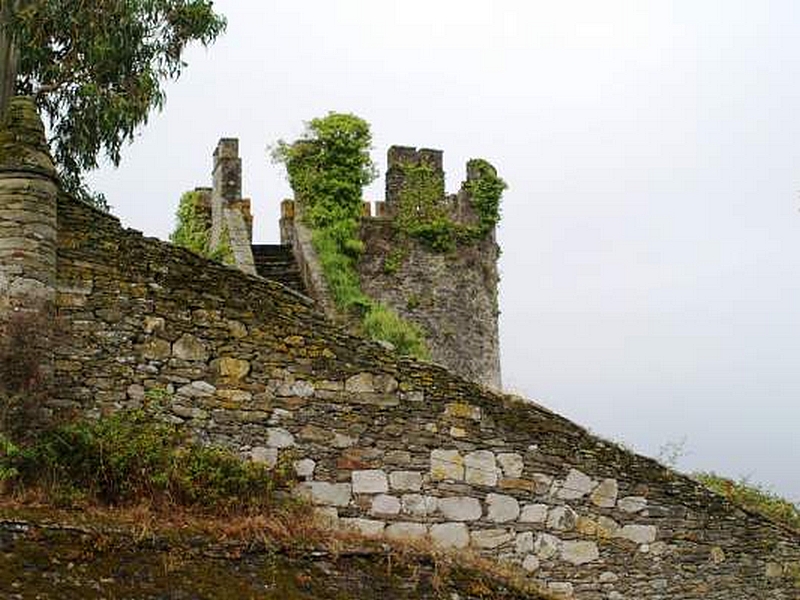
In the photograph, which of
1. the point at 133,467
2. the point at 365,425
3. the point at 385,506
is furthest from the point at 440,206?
the point at 133,467

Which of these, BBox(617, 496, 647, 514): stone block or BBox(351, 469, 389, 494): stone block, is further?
BBox(617, 496, 647, 514): stone block

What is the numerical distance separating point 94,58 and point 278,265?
5360 mm

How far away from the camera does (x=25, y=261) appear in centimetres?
1088

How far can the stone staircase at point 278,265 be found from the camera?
21078 millimetres

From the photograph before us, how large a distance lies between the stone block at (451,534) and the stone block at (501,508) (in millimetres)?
305

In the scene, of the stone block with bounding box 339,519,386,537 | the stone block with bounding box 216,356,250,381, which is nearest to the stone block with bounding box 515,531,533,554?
the stone block with bounding box 339,519,386,537

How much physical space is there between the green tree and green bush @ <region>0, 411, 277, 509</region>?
796cm

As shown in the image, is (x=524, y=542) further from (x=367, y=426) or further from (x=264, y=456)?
(x=264, y=456)

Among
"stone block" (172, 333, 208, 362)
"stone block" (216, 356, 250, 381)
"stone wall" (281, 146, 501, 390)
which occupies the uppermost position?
"stone wall" (281, 146, 501, 390)

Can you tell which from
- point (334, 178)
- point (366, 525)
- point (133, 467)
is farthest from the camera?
point (334, 178)

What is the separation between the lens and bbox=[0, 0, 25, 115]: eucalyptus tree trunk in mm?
17734

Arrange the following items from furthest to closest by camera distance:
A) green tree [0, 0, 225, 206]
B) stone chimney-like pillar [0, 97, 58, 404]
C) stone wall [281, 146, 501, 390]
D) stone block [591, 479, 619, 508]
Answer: stone wall [281, 146, 501, 390] → green tree [0, 0, 225, 206] → stone block [591, 479, 619, 508] → stone chimney-like pillar [0, 97, 58, 404]

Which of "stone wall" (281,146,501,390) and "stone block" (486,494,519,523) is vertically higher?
"stone wall" (281,146,501,390)

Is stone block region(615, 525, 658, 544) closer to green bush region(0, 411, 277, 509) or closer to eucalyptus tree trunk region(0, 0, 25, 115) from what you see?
green bush region(0, 411, 277, 509)
